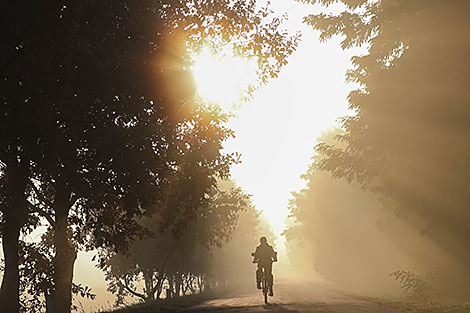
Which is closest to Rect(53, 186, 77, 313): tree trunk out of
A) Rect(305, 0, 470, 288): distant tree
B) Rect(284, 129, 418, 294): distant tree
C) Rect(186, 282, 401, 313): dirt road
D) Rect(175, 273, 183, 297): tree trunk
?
Rect(186, 282, 401, 313): dirt road

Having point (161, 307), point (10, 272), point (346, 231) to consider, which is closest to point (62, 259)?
point (10, 272)

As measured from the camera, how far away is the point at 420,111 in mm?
18312

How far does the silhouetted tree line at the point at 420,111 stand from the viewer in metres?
17.3

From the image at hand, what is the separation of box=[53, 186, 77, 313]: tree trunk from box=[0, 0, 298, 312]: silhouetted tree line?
4cm

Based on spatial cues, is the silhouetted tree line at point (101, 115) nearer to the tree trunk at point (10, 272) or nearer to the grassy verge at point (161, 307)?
the tree trunk at point (10, 272)

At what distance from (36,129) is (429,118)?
1485 cm

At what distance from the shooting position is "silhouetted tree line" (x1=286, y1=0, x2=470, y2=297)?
56.6ft

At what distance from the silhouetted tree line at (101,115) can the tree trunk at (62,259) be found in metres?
0.04

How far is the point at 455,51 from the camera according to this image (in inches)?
672

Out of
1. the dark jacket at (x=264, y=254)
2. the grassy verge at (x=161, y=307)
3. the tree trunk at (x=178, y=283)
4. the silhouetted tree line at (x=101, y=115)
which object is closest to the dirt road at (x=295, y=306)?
the grassy verge at (x=161, y=307)

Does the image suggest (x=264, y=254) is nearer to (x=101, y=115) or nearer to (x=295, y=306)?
(x=295, y=306)

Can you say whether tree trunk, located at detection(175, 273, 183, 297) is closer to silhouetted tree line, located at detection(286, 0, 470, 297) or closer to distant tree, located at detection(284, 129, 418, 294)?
distant tree, located at detection(284, 129, 418, 294)

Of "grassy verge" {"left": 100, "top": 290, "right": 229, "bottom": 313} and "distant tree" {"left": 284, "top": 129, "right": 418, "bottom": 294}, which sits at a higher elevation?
"distant tree" {"left": 284, "top": 129, "right": 418, "bottom": 294}

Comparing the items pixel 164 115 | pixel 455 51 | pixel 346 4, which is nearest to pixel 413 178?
pixel 455 51
